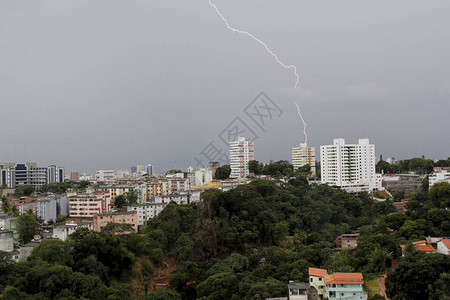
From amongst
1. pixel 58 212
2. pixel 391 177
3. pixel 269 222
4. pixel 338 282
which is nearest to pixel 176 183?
pixel 58 212

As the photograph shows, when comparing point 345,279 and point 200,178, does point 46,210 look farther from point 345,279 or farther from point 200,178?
point 345,279

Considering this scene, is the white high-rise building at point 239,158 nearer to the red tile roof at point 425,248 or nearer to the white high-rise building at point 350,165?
the white high-rise building at point 350,165

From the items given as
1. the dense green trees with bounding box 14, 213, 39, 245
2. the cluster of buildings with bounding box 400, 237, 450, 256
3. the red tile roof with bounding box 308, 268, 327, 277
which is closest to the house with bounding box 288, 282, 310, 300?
the red tile roof with bounding box 308, 268, 327, 277

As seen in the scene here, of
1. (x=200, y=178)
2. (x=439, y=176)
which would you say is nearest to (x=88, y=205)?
(x=200, y=178)

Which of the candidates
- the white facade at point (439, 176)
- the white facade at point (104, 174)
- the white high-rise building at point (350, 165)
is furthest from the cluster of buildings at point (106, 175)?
the white facade at point (439, 176)

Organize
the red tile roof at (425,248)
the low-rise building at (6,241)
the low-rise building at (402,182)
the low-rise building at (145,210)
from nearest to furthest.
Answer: the red tile roof at (425,248)
the low-rise building at (6,241)
the low-rise building at (145,210)
the low-rise building at (402,182)

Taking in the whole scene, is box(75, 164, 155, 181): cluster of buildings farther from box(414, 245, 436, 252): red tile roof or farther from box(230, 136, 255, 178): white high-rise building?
box(414, 245, 436, 252): red tile roof
